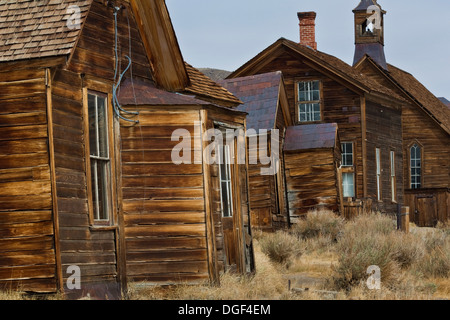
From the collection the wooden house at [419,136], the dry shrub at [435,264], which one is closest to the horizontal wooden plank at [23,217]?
the dry shrub at [435,264]

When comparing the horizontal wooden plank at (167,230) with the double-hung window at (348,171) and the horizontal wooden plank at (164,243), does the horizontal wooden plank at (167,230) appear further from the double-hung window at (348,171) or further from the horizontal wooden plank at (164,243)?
the double-hung window at (348,171)

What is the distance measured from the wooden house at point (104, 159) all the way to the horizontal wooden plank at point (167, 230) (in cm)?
2

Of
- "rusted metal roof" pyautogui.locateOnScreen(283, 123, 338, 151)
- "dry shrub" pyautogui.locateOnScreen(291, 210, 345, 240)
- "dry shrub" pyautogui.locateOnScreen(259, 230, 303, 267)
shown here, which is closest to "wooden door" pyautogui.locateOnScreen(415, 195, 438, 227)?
"rusted metal roof" pyautogui.locateOnScreen(283, 123, 338, 151)

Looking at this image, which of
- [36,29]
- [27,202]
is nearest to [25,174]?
[27,202]

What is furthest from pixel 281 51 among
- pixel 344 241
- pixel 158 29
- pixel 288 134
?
pixel 158 29

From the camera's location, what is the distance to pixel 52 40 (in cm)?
1179

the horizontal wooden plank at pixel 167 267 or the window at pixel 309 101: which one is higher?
the window at pixel 309 101

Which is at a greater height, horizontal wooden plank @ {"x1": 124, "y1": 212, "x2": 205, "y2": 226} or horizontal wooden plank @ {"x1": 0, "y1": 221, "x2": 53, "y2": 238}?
horizontal wooden plank @ {"x1": 0, "y1": 221, "x2": 53, "y2": 238}

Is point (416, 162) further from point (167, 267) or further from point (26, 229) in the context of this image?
point (26, 229)

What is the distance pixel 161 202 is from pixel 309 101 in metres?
18.0

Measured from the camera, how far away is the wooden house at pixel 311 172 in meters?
25.7

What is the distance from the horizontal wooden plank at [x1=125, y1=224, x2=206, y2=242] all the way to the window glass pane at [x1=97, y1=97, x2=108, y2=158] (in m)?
1.27

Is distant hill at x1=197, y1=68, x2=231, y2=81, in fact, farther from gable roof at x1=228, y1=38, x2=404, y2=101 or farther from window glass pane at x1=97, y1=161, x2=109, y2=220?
window glass pane at x1=97, y1=161, x2=109, y2=220

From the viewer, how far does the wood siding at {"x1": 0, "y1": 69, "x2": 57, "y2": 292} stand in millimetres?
11219
